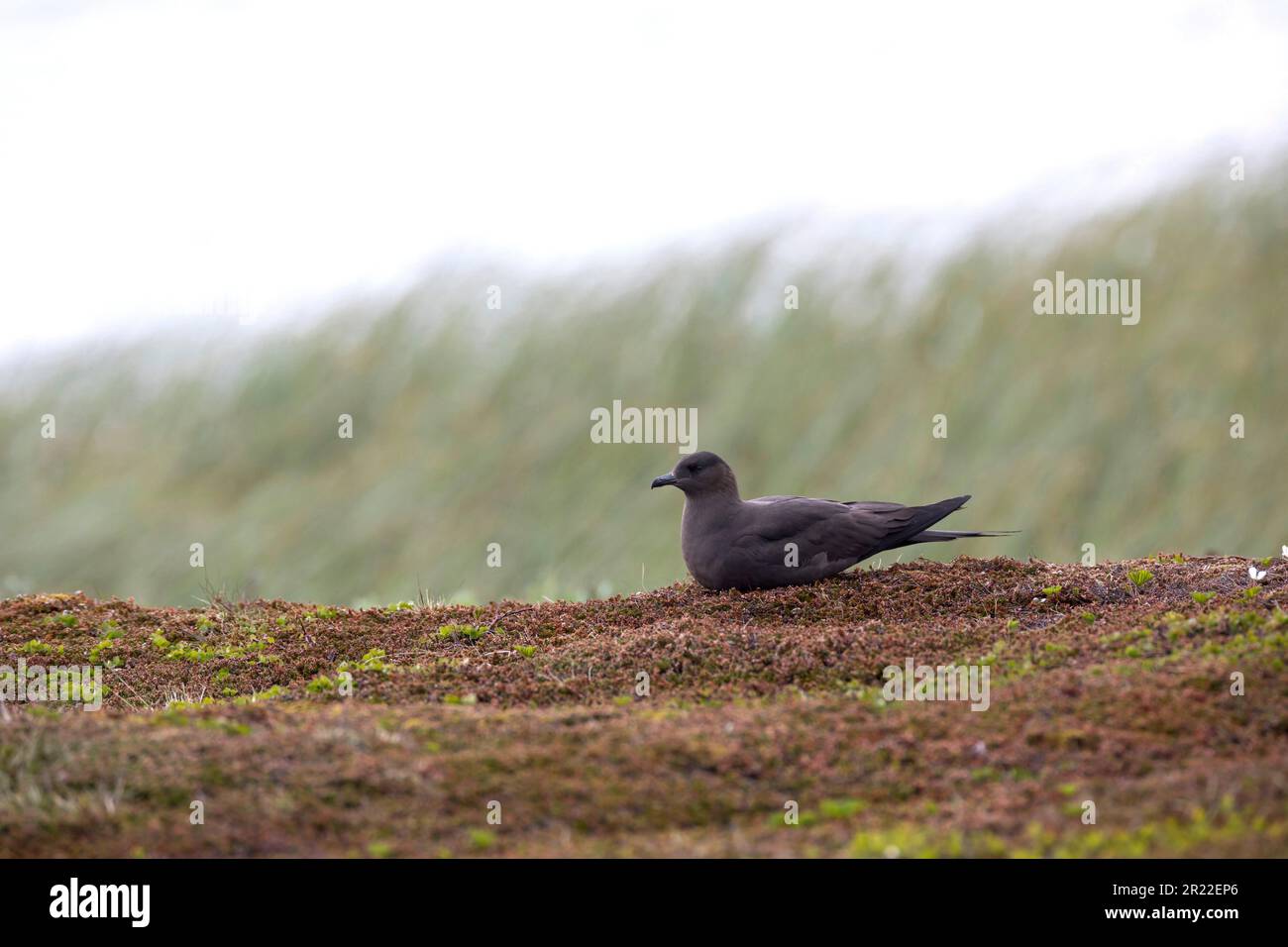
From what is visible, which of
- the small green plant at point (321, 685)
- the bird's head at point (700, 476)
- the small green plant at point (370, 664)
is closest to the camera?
the small green plant at point (321, 685)

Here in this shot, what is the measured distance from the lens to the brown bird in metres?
8.12

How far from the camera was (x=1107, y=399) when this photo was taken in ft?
48.8

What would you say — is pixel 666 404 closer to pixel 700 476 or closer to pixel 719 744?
pixel 700 476

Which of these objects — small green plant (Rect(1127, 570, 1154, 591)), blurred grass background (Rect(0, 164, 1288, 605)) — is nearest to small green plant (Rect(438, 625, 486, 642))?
small green plant (Rect(1127, 570, 1154, 591))

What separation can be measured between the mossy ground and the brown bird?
23.3 inches

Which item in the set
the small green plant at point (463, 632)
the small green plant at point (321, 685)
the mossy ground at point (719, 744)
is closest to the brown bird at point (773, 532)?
the mossy ground at point (719, 744)

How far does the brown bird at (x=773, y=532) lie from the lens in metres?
8.12

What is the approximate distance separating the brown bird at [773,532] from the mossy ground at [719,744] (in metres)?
0.59

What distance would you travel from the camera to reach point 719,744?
525 cm

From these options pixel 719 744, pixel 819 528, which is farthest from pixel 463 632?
pixel 719 744

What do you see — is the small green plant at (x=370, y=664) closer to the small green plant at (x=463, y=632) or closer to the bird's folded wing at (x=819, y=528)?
the small green plant at (x=463, y=632)

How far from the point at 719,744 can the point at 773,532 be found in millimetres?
3026
